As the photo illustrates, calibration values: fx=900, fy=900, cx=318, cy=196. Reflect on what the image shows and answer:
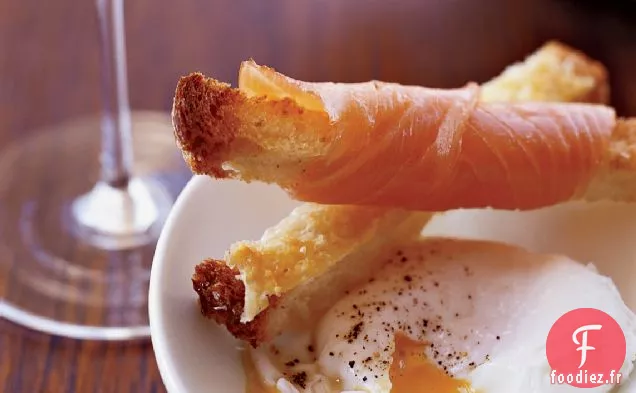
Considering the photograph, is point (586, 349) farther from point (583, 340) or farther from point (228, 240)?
point (228, 240)

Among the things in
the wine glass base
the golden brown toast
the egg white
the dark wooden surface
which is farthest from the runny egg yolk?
the dark wooden surface

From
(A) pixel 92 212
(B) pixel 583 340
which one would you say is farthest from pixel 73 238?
(B) pixel 583 340

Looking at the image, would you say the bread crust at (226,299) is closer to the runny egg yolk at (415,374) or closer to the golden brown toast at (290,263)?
the golden brown toast at (290,263)

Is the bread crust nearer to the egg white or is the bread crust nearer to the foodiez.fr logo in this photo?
the egg white

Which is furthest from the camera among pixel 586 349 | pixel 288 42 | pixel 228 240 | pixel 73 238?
pixel 288 42

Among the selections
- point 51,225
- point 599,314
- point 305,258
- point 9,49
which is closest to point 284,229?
point 305,258

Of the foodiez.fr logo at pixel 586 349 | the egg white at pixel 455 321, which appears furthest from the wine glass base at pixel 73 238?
the foodiez.fr logo at pixel 586 349

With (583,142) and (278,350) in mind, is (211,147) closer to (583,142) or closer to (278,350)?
(278,350)
